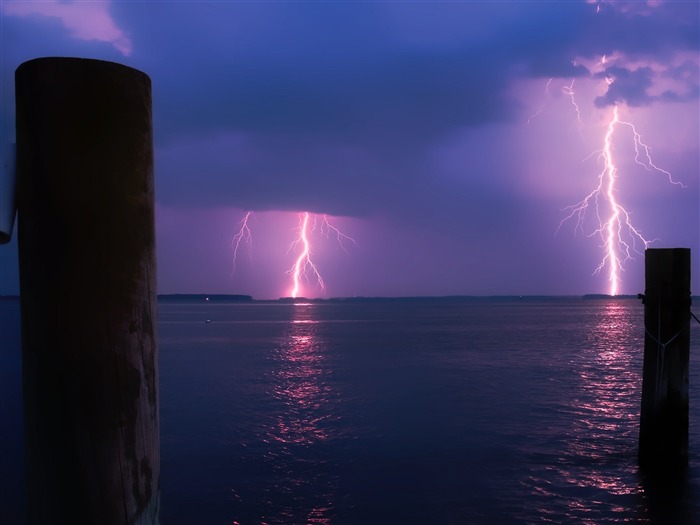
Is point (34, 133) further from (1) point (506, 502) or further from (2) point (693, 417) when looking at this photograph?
(2) point (693, 417)

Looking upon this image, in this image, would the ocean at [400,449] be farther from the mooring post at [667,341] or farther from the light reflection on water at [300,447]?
the mooring post at [667,341]

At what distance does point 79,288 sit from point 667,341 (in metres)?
8.19

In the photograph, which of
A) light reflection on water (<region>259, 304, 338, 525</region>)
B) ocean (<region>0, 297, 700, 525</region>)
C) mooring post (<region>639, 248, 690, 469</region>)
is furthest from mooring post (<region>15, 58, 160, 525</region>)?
mooring post (<region>639, 248, 690, 469</region>)

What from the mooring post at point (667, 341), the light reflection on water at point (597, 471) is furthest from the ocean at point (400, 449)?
the mooring post at point (667, 341)

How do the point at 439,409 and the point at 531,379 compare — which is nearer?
the point at 439,409

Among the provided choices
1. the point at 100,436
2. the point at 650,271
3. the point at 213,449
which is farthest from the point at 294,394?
the point at 100,436

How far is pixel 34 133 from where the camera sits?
1.53m

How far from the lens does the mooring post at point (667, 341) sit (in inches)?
308

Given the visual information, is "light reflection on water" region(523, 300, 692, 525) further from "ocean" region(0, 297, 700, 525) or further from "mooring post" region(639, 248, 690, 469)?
"mooring post" region(639, 248, 690, 469)

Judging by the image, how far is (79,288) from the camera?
1498 mm

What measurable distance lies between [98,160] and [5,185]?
29 cm

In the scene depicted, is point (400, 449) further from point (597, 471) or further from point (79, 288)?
point (79, 288)

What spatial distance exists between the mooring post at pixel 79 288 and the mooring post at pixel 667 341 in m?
7.94

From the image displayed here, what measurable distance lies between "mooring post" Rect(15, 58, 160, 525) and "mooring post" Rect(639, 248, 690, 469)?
794 cm
